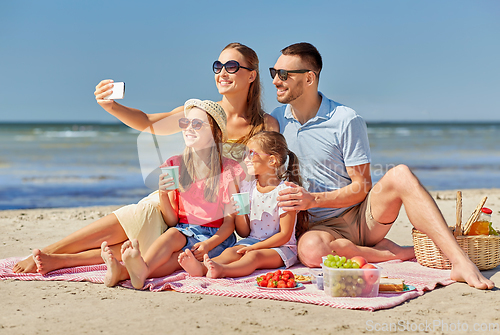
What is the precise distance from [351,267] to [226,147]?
162cm

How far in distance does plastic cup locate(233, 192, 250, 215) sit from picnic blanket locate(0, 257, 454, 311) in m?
0.54

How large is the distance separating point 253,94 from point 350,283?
7.10ft

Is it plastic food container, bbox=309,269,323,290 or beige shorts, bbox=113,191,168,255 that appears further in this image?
beige shorts, bbox=113,191,168,255

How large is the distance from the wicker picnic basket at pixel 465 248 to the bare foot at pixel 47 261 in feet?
9.74

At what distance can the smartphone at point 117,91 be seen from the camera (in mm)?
3750

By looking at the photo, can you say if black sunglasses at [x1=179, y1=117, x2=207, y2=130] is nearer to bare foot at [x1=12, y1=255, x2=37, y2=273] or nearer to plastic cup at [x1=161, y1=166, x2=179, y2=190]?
→ plastic cup at [x1=161, y1=166, x2=179, y2=190]

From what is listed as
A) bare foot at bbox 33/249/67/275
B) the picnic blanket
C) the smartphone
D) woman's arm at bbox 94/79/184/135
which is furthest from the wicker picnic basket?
bare foot at bbox 33/249/67/275

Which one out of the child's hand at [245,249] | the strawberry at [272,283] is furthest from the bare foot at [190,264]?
the strawberry at [272,283]

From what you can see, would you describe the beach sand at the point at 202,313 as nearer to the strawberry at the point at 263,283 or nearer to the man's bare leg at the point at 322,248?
the strawberry at the point at 263,283

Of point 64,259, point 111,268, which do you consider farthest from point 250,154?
point 64,259

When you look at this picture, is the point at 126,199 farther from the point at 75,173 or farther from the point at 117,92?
the point at 117,92

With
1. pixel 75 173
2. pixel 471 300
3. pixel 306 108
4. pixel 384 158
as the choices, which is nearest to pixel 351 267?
pixel 471 300

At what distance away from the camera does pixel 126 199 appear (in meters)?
10.0

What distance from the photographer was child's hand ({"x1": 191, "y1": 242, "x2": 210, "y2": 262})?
389 cm
